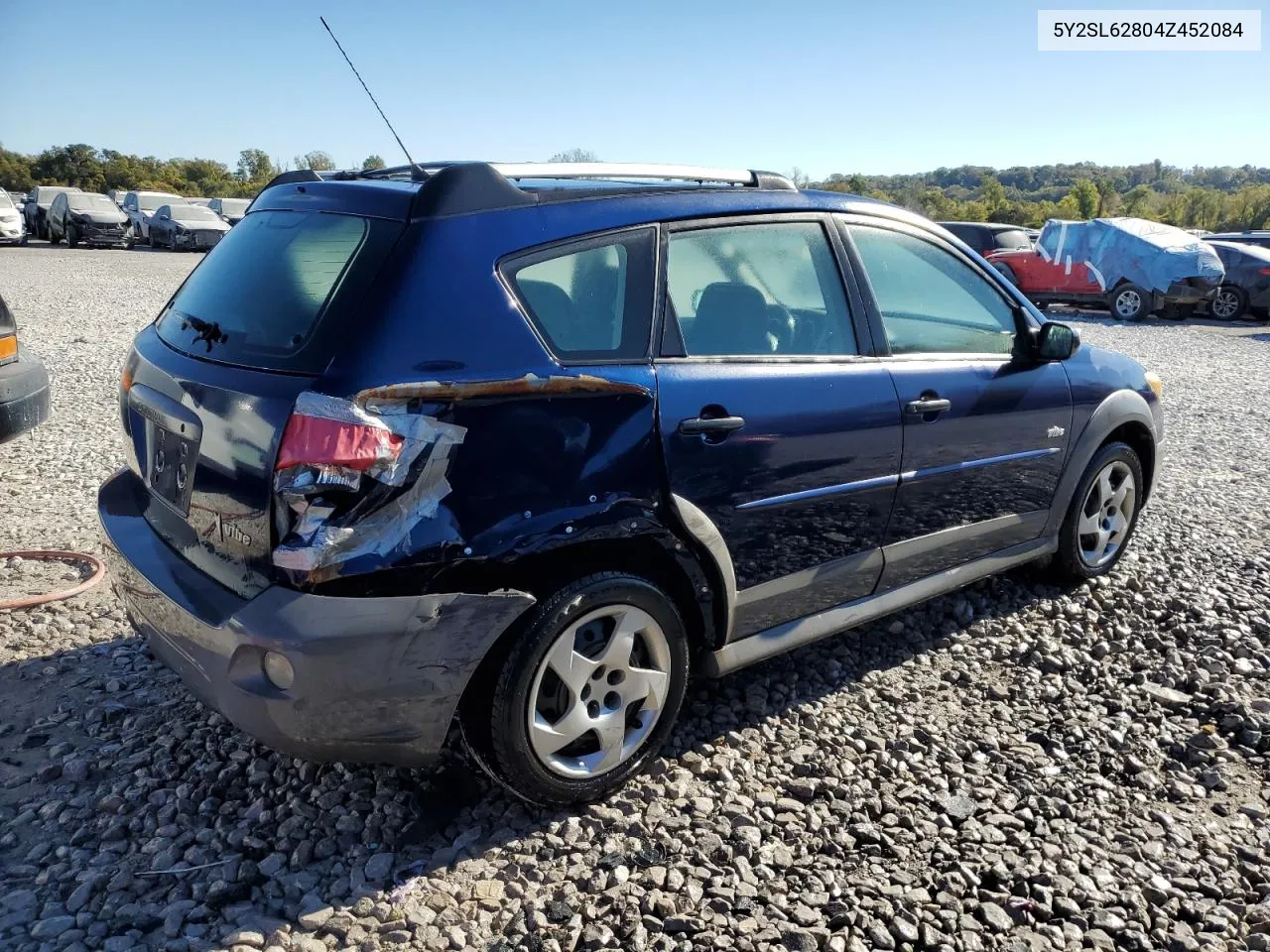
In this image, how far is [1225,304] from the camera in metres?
18.9

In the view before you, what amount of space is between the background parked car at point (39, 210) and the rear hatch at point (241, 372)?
115ft

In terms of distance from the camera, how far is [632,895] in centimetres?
255

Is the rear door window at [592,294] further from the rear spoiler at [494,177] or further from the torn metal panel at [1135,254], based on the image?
the torn metal panel at [1135,254]

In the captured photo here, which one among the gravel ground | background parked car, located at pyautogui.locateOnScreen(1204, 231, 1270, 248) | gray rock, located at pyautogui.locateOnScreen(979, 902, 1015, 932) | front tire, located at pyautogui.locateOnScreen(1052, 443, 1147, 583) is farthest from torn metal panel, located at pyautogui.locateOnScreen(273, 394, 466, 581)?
background parked car, located at pyautogui.locateOnScreen(1204, 231, 1270, 248)

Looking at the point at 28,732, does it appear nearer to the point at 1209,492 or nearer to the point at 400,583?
the point at 400,583

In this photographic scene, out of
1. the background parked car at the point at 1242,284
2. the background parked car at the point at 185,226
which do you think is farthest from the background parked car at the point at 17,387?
the background parked car at the point at 185,226

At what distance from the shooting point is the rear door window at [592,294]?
266 cm

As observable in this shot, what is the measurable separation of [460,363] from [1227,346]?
1607 centimetres

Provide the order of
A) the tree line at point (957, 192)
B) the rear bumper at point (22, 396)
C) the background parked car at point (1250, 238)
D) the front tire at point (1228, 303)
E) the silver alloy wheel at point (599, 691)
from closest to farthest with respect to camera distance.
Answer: the silver alloy wheel at point (599, 691)
the rear bumper at point (22, 396)
the front tire at point (1228, 303)
the background parked car at point (1250, 238)
the tree line at point (957, 192)

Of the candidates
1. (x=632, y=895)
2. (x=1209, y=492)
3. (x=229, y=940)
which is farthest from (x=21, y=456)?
(x=1209, y=492)

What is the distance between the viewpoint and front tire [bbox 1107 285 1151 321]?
18.4m

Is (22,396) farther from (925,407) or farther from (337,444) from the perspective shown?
(925,407)

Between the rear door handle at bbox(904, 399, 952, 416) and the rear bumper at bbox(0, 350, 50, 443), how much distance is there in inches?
172

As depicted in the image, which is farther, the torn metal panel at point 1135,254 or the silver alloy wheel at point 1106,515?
the torn metal panel at point 1135,254
